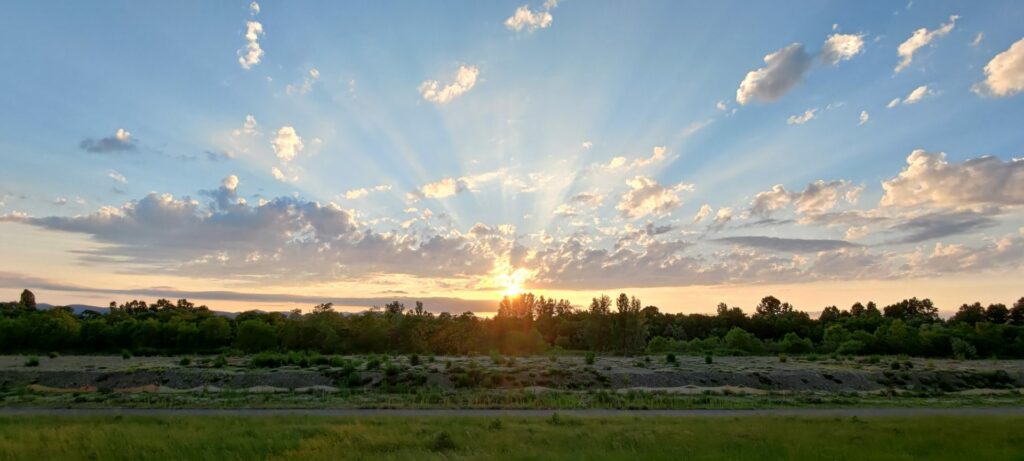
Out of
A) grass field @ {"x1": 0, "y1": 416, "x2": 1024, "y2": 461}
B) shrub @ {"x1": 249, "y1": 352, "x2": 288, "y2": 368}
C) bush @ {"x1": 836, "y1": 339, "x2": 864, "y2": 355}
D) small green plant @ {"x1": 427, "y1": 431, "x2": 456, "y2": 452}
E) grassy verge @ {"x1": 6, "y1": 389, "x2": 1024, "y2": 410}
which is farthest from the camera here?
bush @ {"x1": 836, "y1": 339, "x2": 864, "y2": 355}

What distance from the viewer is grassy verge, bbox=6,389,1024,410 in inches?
1133

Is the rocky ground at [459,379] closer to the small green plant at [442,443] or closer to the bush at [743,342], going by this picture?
the small green plant at [442,443]

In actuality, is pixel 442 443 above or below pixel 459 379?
above

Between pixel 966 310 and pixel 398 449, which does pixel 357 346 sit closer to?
pixel 398 449

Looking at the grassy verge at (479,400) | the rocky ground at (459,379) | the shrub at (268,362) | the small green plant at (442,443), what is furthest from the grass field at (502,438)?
the shrub at (268,362)

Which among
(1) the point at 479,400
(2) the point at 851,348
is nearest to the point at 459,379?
(1) the point at 479,400

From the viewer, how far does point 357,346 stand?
93375 millimetres

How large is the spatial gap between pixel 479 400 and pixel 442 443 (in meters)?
14.4

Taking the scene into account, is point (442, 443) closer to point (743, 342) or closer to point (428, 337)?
point (428, 337)

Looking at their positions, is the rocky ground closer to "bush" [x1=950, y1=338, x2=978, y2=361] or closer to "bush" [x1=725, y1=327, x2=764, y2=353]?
"bush" [x1=950, y1=338, x2=978, y2=361]

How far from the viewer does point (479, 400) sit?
31016mm

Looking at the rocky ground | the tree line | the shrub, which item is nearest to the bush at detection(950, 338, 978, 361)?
the tree line

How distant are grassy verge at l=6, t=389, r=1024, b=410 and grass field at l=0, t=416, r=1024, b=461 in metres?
5.97

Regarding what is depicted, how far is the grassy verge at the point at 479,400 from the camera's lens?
2878 centimetres
